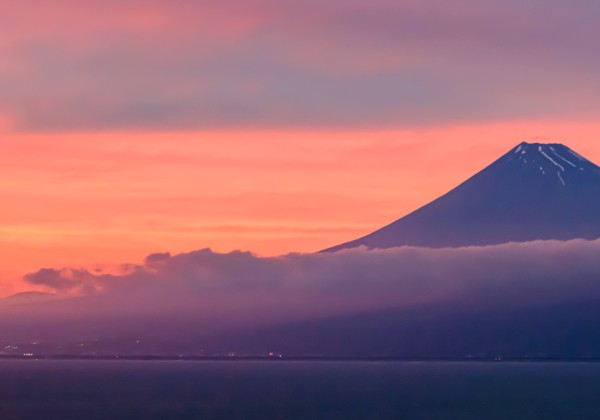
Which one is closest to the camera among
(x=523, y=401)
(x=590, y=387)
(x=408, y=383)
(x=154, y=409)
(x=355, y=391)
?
(x=154, y=409)

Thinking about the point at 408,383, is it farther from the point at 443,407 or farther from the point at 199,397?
the point at 443,407

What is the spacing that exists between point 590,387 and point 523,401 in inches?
1357

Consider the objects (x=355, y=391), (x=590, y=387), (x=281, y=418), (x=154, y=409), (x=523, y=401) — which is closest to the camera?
(x=281, y=418)

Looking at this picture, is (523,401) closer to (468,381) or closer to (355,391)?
(355,391)

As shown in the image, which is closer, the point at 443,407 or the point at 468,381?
the point at 443,407

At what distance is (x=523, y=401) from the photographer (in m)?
143

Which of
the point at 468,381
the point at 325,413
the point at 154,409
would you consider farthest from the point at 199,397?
the point at 468,381

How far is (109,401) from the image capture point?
474ft

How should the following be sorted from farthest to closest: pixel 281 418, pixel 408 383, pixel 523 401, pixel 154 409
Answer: pixel 408 383 → pixel 523 401 → pixel 154 409 → pixel 281 418

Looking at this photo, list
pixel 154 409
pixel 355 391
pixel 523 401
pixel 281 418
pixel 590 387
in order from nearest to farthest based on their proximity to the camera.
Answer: pixel 281 418 < pixel 154 409 < pixel 523 401 < pixel 355 391 < pixel 590 387

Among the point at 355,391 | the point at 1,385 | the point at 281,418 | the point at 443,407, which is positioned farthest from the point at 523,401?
the point at 1,385

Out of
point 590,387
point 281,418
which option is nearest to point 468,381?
point 590,387

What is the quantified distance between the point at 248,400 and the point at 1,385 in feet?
206

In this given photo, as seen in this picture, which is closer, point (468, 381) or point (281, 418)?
point (281, 418)
